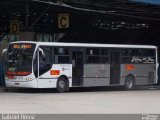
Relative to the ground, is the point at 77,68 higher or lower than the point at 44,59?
lower

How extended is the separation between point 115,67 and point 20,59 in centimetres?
649

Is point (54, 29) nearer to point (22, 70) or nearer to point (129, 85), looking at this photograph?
point (129, 85)

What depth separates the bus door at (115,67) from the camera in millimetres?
32156

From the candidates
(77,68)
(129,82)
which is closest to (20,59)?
(77,68)

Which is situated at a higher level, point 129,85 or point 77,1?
point 77,1

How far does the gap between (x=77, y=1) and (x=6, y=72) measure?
8.71 m

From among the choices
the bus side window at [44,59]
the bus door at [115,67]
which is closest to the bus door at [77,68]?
the bus side window at [44,59]

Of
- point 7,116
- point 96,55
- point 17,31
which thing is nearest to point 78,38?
point 17,31

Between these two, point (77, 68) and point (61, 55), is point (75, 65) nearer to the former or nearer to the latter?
point (77, 68)

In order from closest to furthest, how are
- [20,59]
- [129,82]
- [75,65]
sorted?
[20,59] < [75,65] < [129,82]

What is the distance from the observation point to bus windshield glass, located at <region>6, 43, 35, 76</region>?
2800 cm

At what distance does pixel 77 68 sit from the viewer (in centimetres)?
2991

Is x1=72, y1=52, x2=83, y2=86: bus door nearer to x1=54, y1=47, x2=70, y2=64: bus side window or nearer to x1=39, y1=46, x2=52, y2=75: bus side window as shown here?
x1=54, y1=47, x2=70, y2=64: bus side window

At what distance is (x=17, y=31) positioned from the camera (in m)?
36.8
